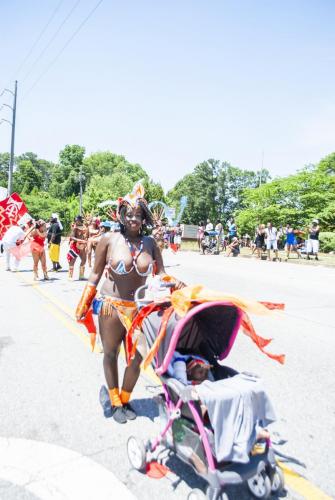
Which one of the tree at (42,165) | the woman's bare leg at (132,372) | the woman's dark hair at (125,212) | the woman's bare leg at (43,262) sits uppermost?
the tree at (42,165)

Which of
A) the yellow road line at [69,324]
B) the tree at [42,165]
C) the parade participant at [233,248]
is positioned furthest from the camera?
the tree at [42,165]

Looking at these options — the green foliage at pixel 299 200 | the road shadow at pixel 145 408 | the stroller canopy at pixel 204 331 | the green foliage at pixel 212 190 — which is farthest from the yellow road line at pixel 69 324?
the green foliage at pixel 212 190

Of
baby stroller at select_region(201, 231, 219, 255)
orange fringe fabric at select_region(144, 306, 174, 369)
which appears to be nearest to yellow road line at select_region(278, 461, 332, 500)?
orange fringe fabric at select_region(144, 306, 174, 369)

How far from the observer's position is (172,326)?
118 inches

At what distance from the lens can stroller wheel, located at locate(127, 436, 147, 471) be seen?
2859 mm

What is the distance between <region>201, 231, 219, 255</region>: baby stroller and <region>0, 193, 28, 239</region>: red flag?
40.5ft

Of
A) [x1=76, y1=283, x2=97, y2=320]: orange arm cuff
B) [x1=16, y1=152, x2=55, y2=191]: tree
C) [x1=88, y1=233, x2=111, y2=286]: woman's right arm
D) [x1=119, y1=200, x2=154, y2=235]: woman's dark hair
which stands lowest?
[x1=76, y1=283, x2=97, y2=320]: orange arm cuff

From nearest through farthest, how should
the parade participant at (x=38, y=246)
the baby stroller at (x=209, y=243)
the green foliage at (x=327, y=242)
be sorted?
the parade participant at (x=38, y=246), the baby stroller at (x=209, y=243), the green foliage at (x=327, y=242)

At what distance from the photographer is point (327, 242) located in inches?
1134

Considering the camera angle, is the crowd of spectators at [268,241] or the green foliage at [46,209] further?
the green foliage at [46,209]

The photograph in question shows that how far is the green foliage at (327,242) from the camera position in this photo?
28.6 m

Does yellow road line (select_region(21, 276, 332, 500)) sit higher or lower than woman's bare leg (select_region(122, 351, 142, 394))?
lower

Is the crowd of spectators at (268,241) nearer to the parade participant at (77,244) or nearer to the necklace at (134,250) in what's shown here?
the parade participant at (77,244)

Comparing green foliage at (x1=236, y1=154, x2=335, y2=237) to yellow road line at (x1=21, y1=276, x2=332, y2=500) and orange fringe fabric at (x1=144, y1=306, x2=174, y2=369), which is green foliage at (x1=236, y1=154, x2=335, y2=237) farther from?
orange fringe fabric at (x1=144, y1=306, x2=174, y2=369)
